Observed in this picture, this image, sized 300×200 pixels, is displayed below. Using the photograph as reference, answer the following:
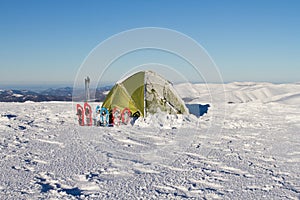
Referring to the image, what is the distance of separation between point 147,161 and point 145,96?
18.4 ft

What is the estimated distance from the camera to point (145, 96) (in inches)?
466

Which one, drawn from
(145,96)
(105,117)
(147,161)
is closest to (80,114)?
(105,117)

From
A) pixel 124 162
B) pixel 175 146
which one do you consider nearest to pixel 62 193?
pixel 124 162

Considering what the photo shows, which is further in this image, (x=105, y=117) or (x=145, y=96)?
(x=145, y=96)

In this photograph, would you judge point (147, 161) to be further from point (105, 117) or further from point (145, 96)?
point (145, 96)

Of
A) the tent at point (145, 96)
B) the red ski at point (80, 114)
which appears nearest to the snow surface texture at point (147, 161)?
the red ski at point (80, 114)

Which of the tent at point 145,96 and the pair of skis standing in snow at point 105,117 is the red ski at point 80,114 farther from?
the tent at point 145,96

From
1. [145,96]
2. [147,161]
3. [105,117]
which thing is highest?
[145,96]

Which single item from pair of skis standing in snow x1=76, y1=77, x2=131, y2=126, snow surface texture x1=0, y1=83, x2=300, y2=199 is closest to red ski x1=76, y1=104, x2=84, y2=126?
pair of skis standing in snow x1=76, y1=77, x2=131, y2=126

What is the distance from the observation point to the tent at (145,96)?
1188cm

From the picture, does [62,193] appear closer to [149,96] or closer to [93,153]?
[93,153]

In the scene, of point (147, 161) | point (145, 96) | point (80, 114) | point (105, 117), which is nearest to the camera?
point (147, 161)

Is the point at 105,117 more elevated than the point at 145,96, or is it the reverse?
the point at 145,96

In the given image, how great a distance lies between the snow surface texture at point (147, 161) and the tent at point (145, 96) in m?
1.02
